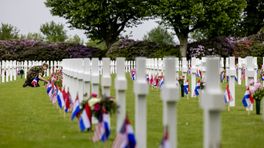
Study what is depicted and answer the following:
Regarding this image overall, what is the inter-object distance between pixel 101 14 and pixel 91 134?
54.0 meters

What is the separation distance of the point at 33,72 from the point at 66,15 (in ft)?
117

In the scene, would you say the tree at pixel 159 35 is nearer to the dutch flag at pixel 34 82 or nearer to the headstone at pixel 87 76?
the dutch flag at pixel 34 82

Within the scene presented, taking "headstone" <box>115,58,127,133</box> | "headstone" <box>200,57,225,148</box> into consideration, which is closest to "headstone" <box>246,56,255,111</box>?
"headstone" <box>115,58,127,133</box>

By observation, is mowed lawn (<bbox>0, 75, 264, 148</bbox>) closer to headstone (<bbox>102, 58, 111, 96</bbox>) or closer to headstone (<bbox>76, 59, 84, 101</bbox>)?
headstone (<bbox>76, 59, 84, 101</bbox>)

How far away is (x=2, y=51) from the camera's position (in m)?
68.1

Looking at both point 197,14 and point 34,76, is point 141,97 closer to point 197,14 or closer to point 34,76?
point 34,76

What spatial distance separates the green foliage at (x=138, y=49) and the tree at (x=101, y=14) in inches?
165

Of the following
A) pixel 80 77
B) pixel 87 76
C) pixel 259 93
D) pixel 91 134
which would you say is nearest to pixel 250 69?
pixel 259 93

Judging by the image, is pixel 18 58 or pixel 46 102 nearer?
pixel 46 102

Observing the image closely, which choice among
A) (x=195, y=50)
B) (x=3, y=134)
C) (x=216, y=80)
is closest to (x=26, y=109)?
(x=3, y=134)

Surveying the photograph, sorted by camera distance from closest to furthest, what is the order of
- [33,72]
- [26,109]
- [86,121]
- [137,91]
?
[137,91]
[86,121]
[26,109]
[33,72]

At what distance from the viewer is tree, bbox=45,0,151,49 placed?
6575 centimetres

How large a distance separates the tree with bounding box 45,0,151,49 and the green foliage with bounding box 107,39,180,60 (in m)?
4.20

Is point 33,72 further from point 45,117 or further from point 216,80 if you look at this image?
point 216,80
